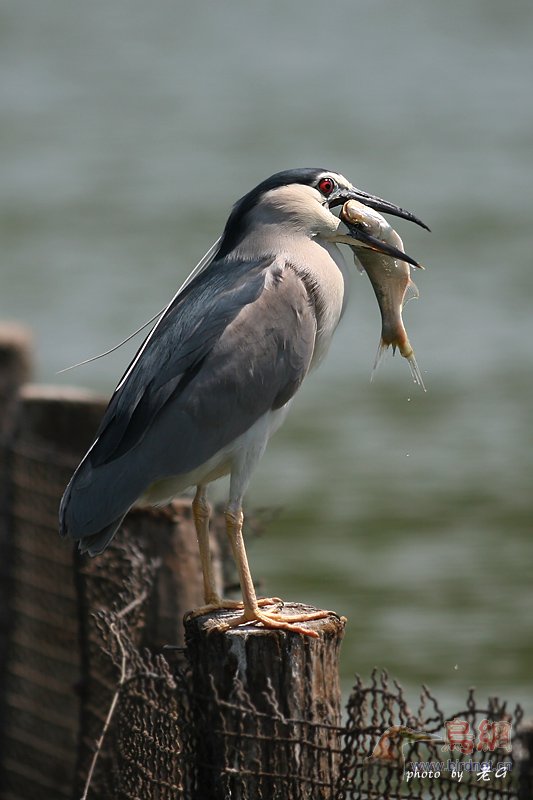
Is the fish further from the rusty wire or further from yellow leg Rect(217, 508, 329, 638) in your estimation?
the rusty wire

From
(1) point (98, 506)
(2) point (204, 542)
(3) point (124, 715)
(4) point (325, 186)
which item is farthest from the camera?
(4) point (325, 186)

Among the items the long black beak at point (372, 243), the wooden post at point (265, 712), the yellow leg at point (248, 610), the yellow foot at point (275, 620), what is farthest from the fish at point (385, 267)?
the wooden post at point (265, 712)

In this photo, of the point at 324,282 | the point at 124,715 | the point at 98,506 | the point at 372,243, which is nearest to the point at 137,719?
the point at 124,715

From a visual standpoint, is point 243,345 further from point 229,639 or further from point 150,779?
point 150,779

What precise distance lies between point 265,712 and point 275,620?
0.31m

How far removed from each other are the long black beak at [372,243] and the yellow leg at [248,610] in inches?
36.9

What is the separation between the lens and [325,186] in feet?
14.8

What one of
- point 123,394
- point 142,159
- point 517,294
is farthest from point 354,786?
point 142,159

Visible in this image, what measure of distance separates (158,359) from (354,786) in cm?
149

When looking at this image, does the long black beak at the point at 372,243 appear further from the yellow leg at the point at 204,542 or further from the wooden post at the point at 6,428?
the wooden post at the point at 6,428

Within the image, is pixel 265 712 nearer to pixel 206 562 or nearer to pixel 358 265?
pixel 206 562

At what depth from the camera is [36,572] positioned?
17.3 ft

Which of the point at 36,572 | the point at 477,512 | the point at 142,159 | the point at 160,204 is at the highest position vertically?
the point at 142,159

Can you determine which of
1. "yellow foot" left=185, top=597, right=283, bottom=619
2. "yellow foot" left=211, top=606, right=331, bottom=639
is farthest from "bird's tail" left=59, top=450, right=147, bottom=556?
"yellow foot" left=211, top=606, right=331, bottom=639
